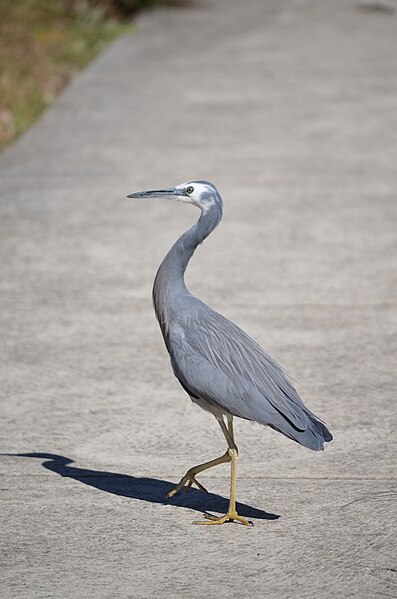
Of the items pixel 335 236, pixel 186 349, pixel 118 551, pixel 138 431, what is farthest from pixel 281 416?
pixel 335 236

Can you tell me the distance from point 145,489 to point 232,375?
0.70 meters

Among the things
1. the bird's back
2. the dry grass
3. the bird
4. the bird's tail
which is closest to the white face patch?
the bird

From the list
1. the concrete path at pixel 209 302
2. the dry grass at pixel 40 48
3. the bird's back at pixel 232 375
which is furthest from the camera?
the dry grass at pixel 40 48

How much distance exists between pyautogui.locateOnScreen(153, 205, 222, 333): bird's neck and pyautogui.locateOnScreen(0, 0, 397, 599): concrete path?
0.77 m

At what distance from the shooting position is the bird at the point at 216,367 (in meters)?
4.44

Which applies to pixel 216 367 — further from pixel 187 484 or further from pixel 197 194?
pixel 197 194

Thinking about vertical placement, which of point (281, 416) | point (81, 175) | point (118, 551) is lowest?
point (81, 175)

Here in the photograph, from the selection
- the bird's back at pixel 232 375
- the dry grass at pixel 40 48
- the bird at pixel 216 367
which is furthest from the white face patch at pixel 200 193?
the dry grass at pixel 40 48

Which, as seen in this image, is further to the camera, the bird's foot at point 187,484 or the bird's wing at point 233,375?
the bird's foot at point 187,484

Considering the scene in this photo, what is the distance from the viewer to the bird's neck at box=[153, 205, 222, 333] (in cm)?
476

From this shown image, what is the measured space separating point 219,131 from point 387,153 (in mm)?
1727

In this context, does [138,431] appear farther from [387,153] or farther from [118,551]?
[387,153]

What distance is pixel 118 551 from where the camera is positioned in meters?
4.25

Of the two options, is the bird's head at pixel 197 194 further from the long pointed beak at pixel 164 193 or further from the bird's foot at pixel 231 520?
the bird's foot at pixel 231 520
